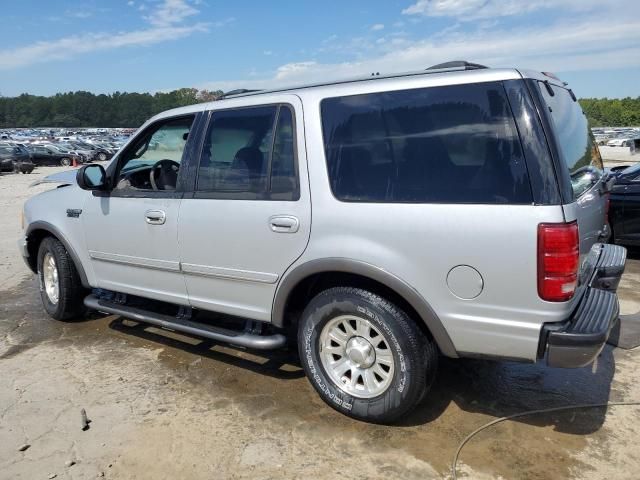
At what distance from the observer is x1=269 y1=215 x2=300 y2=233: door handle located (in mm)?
3375

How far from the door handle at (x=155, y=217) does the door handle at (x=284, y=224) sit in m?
1.00

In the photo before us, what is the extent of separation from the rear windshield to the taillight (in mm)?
328

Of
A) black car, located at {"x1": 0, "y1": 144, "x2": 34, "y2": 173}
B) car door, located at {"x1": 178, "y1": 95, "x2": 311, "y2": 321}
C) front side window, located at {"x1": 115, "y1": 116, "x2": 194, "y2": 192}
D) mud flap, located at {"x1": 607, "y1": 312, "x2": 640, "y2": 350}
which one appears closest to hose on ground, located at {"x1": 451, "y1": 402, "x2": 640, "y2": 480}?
mud flap, located at {"x1": 607, "y1": 312, "x2": 640, "y2": 350}

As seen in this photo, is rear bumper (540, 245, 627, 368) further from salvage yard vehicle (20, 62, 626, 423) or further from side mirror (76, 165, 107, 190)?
side mirror (76, 165, 107, 190)

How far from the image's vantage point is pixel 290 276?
3438 mm

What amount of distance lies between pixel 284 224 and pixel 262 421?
4.00ft

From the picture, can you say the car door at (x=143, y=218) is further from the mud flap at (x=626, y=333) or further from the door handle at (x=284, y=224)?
the mud flap at (x=626, y=333)

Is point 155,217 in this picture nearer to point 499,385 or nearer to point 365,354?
point 365,354

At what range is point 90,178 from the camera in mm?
4535

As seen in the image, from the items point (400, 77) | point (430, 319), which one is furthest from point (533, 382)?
point (400, 77)

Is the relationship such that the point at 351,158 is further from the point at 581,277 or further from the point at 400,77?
the point at 581,277

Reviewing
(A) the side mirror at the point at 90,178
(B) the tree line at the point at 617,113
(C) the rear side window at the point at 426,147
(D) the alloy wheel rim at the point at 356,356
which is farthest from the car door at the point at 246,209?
(B) the tree line at the point at 617,113

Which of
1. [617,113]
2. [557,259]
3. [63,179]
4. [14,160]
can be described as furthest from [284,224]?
[617,113]

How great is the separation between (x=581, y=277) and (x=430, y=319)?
0.87 metres
